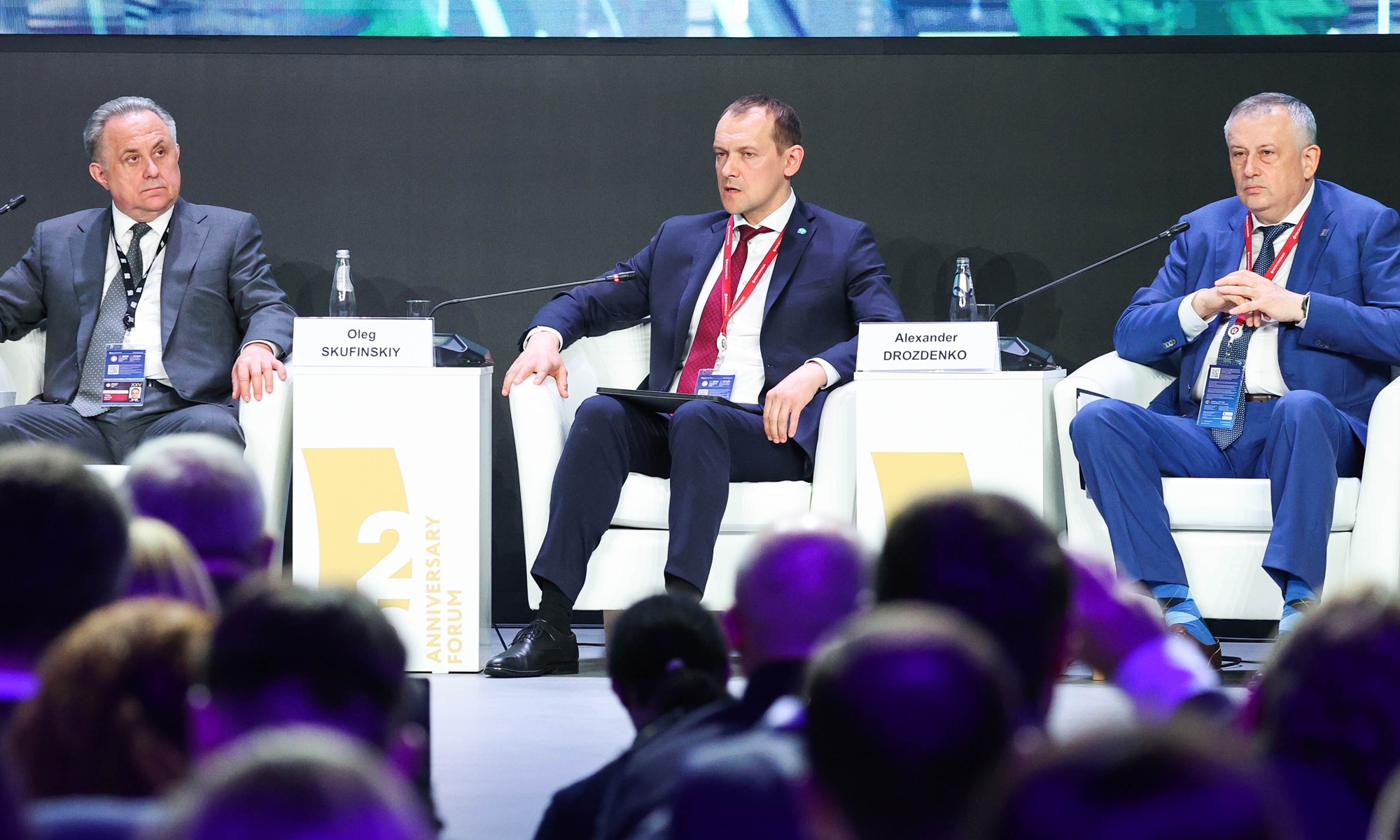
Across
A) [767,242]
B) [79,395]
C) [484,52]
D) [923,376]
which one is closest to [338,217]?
[484,52]

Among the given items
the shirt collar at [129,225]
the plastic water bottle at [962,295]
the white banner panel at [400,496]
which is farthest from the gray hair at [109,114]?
the plastic water bottle at [962,295]

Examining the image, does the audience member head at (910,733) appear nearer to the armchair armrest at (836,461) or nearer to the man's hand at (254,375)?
the armchair armrest at (836,461)

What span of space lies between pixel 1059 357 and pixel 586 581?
179 centimetres

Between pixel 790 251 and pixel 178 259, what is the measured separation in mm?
1615

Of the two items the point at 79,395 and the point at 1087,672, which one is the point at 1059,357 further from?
the point at 79,395

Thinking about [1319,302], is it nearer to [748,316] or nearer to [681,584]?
[748,316]

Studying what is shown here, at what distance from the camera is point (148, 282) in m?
4.07

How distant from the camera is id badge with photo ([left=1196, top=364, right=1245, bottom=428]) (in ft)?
11.7

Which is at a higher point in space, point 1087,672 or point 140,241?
point 140,241

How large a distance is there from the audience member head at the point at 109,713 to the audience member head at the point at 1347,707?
71 centimetres

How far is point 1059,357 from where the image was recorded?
462 cm

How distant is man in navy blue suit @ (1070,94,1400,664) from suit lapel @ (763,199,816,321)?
2.75 feet

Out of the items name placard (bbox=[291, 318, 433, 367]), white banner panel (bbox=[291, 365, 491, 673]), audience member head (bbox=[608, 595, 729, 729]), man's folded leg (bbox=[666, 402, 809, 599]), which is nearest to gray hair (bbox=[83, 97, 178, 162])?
name placard (bbox=[291, 318, 433, 367])

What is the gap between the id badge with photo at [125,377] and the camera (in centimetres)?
383
